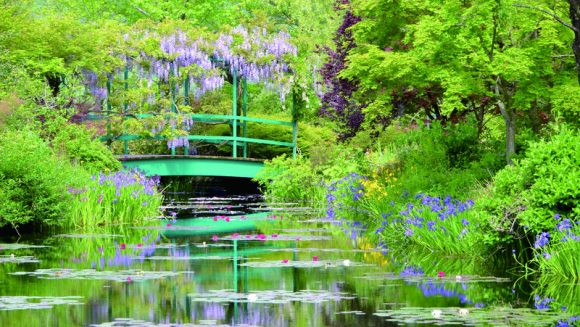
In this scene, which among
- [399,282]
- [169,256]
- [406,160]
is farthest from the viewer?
[406,160]

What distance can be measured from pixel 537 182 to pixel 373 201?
7669 mm

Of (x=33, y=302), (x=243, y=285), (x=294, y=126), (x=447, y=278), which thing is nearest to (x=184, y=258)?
(x=243, y=285)

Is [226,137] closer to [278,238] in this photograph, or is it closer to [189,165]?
[189,165]

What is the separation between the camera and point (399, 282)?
10.5 meters

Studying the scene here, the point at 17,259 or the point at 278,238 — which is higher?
the point at 278,238

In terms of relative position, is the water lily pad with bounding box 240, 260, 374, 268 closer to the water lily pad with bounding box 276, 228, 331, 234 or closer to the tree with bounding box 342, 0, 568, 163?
the tree with bounding box 342, 0, 568, 163

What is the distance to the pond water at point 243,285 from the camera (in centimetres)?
816

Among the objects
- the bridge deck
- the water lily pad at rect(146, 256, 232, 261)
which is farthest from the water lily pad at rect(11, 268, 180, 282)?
the bridge deck

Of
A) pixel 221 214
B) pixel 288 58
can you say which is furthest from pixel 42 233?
pixel 288 58

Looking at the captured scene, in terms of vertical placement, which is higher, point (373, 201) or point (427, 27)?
point (427, 27)

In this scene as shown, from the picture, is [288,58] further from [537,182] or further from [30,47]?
[537,182]

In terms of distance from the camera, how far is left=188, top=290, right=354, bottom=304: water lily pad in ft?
30.1

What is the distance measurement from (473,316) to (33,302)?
387 cm

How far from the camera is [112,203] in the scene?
791 inches
